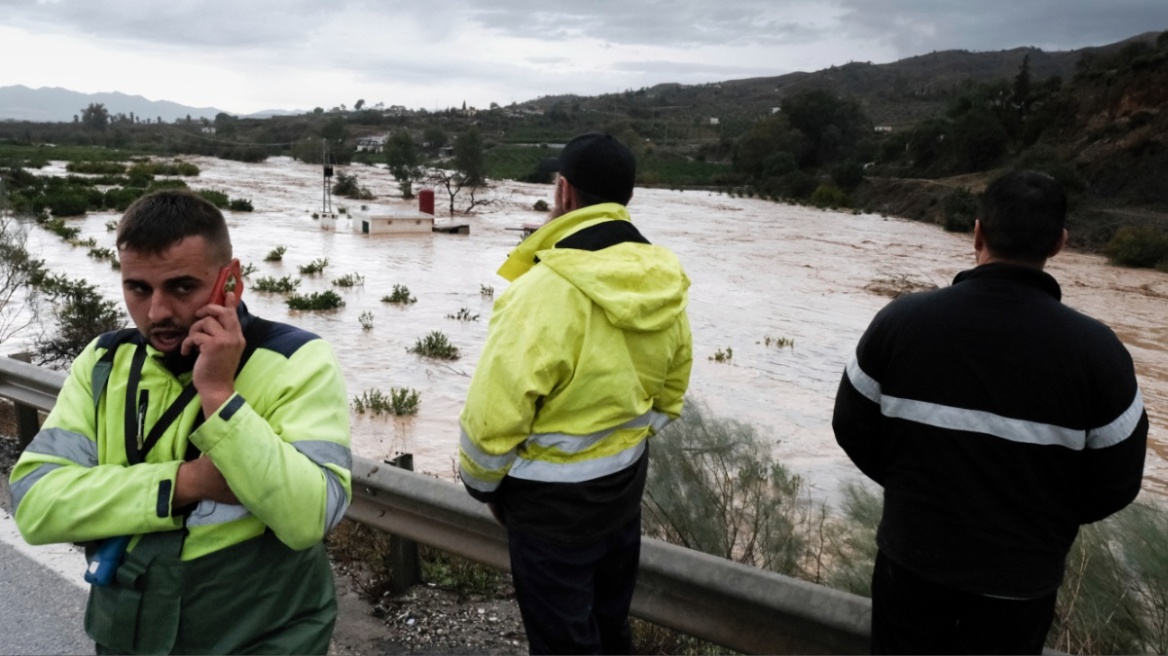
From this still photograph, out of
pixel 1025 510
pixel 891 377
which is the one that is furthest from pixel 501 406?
pixel 1025 510

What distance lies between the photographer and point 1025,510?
2234 mm

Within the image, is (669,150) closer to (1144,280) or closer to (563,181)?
(1144,280)

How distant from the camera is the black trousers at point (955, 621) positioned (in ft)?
7.44

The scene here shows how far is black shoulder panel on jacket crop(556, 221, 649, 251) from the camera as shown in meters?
2.54

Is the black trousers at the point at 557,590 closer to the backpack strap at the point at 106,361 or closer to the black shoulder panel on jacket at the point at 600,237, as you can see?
the black shoulder panel on jacket at the point at 600,237

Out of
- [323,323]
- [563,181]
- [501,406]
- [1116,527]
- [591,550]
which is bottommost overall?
[323,323]

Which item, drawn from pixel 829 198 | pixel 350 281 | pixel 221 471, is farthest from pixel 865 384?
pixel 829 198

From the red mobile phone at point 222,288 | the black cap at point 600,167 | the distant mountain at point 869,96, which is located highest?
the distant mountain at point 869,96

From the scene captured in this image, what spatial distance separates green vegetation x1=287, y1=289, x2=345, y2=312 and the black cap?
14.5 meters

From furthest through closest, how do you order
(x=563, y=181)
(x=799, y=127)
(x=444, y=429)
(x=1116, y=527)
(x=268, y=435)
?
(x=799, y=127), (x=444, y=429), (x=1116, y=527), (x=563, y=181), (x=268, y=435)

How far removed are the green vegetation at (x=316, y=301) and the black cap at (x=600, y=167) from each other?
14511 mm

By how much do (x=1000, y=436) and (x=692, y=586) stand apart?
1.03 meters

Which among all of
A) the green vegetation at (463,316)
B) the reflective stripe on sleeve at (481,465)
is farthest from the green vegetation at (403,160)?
the reflective stripe on sleeve at (481,465)

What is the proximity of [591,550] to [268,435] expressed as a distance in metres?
1.02
